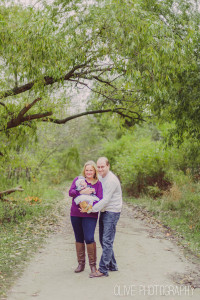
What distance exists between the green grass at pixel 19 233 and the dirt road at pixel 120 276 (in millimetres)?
213

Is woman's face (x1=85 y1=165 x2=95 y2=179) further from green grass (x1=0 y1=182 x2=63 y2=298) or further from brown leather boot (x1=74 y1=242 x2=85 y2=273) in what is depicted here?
green grass (x1=0 y1=182 x2=63 y2=298)

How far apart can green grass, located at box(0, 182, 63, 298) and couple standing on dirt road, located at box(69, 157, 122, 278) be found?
4.00 feet

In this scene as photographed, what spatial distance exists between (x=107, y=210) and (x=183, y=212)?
6.76 meters

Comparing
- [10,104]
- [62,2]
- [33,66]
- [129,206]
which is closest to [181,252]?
[33,66]

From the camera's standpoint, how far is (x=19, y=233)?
29.4 ft

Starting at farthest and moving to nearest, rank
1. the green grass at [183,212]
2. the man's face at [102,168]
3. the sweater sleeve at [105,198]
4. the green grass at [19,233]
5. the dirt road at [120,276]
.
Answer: the green grass at [183,212]
the green grass at [19,233]
the man's face at [102,168]
the sweater sleeve at [105,198]
the dirt road at [120,276]

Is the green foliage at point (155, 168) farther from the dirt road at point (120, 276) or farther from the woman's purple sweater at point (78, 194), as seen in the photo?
the woman's purple sweater at point (78, 194)

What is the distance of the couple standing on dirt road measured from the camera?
18.5ft

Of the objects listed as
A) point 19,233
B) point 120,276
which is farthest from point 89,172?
point 19,233

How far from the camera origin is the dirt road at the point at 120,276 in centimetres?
489

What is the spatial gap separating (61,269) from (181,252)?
113 inches

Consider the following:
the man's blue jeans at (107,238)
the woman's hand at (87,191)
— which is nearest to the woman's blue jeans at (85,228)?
the man's blue jeans at (107,238)

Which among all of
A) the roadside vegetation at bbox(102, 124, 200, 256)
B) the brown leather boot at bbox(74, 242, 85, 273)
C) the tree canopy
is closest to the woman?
the brown leather boot at bbox(74, 242, 85, 273)

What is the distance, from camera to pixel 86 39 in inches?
344
